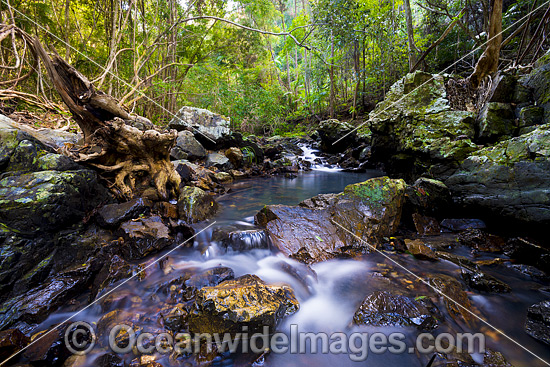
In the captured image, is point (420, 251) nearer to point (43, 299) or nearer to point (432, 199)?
point (432, 199)

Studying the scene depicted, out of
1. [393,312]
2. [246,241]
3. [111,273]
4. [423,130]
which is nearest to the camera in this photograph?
[393,312]

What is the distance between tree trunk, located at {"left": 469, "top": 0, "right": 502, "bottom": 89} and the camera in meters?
5.52

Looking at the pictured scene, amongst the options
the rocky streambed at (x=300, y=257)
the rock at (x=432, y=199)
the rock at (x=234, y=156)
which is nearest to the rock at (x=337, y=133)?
the rock at (x=234, y=156)

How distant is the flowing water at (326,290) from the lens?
1.94 meters

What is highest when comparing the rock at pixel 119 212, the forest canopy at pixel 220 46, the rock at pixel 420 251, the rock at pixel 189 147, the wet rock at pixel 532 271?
the forest canopy at pixel 220 46

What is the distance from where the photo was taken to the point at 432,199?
4.35 meters

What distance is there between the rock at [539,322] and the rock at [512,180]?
1598 mm

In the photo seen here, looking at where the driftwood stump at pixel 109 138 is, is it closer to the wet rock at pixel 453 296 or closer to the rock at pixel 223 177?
the rock at pixel 223 177

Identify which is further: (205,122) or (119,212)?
(205,122)

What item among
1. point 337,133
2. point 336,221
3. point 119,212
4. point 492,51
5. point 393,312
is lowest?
point 393,312

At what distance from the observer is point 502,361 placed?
1.75m

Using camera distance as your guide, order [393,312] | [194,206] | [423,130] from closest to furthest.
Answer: [393,312]
[194,206]
[423,130]

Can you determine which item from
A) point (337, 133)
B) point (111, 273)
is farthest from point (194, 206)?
point (337, 133)

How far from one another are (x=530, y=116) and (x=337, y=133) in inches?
334
